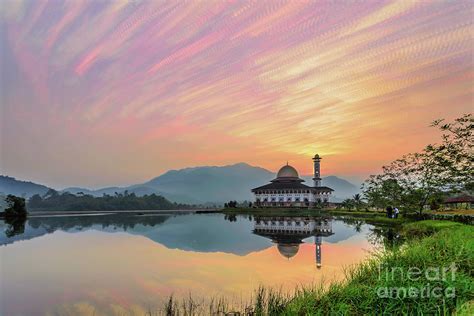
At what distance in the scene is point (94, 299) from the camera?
9945mm

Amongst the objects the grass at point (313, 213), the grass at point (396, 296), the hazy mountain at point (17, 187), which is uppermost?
the hazy mountain at point (17, 187)

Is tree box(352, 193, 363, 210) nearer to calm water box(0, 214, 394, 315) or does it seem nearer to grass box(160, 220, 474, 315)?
calm water box(0, 214, 394, 315)

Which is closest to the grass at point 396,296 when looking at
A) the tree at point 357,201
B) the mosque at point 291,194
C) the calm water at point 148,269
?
the calm water at point 148,269

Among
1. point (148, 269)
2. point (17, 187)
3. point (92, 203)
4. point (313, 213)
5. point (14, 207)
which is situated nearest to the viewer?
point (148, 269)

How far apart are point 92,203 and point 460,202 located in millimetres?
76531

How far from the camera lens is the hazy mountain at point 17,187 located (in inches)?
5488

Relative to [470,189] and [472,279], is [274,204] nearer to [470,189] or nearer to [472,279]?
[470,189]

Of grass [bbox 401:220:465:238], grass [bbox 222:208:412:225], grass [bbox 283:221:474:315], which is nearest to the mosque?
grass [bbox 222:208:412:225]

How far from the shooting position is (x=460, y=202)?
48.6m

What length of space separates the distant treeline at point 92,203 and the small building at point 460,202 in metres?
66.9

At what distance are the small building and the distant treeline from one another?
2632 inches

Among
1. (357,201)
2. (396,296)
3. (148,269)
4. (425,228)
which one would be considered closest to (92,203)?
(357,201)

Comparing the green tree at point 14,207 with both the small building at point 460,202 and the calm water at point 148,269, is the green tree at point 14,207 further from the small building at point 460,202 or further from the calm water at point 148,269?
the small building at point 460,202

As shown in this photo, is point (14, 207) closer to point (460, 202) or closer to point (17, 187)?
point (460, 202)
